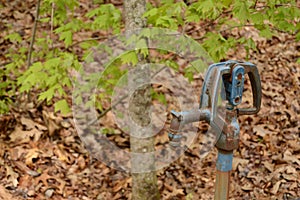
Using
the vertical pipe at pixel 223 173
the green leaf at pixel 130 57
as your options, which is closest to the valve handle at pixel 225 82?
the vertical pipe at pixel 223 173

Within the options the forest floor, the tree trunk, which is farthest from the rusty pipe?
the forest floor

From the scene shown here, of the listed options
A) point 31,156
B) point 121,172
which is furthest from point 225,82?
point 31,156

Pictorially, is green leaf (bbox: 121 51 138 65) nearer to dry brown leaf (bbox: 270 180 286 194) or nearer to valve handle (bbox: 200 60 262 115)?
valve handle (bbox: 200 60 262 115)

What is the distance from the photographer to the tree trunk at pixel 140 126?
126 inches

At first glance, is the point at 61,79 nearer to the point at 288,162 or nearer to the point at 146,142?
the point at 146,142

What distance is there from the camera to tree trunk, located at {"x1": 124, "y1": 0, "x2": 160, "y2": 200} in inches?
126

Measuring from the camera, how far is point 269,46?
20.1 feet

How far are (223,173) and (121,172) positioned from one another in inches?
82.0

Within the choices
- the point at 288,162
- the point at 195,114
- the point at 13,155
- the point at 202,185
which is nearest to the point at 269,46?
the point at 288,162

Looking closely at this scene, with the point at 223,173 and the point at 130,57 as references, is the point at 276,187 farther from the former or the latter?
the point at 130,57

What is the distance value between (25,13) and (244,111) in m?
5.59

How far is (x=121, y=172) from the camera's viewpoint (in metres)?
4.23

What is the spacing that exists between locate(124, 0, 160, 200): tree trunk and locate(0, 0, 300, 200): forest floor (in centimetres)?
30

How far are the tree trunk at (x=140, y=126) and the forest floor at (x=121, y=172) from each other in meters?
0.30
